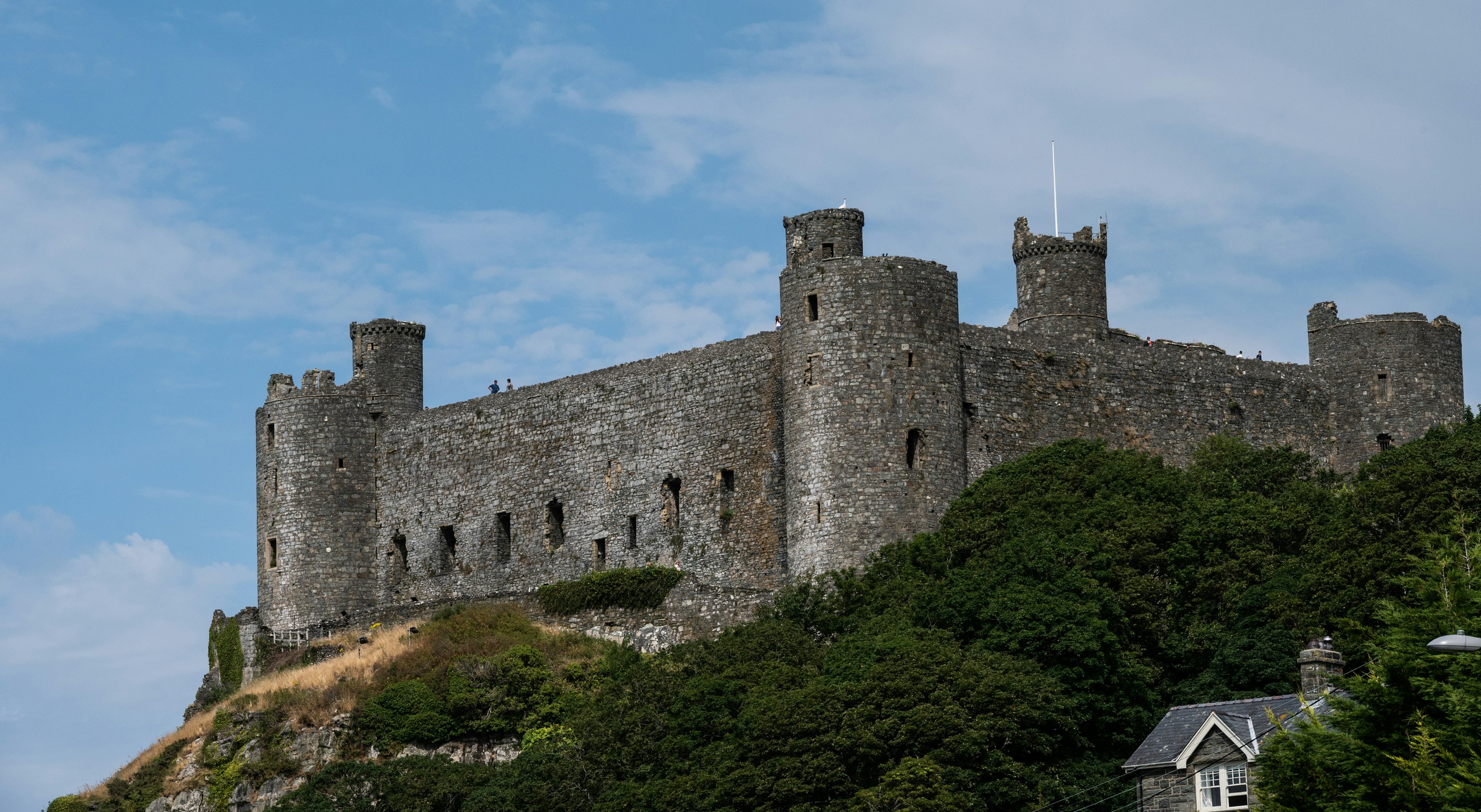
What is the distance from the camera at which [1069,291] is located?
198 feet

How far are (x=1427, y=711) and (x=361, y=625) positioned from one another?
112 ft

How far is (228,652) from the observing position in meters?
63.7

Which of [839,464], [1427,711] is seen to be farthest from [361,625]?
[1427,711]

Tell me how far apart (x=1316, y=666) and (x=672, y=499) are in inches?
908

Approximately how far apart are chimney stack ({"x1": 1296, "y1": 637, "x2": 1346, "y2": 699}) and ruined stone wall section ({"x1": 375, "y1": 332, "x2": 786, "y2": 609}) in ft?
58.5

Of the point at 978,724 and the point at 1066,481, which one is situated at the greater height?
Answer: the point at 1066,481

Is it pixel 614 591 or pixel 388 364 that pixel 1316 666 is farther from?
pixel 388 364

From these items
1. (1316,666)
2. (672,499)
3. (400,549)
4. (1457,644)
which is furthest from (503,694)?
(1457,644)

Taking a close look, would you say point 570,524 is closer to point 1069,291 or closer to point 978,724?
point 1069,291

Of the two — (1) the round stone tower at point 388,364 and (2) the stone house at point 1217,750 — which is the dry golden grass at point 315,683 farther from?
(2) the stone house at point 1217,750

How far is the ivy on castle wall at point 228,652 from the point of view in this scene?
206ft

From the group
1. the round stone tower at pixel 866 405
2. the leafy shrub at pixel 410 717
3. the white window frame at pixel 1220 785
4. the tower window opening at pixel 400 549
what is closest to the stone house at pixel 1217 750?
the white window frame at pixel 1220 785

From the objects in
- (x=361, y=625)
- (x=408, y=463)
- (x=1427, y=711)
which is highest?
(x=408, y=463)

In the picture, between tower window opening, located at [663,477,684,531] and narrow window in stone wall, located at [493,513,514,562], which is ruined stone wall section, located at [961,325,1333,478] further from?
narrow window in stone wall, located at [493,513,514,562]
